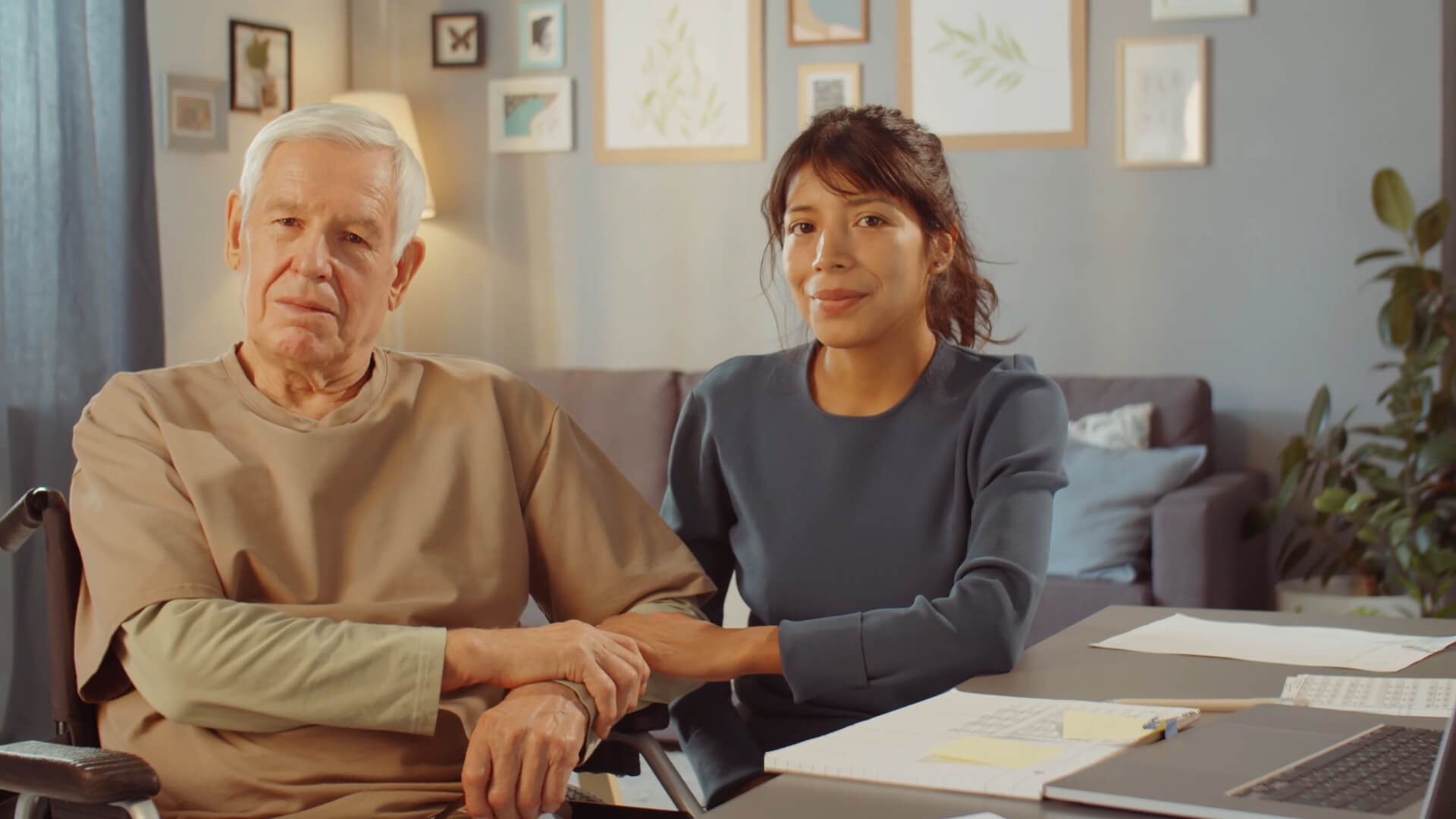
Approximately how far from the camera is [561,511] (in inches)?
64.6

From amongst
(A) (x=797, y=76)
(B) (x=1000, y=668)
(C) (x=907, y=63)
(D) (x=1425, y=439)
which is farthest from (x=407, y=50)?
(B) (x=1000, y=668)

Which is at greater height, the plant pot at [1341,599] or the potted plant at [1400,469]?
the potted plant at [1400,469]

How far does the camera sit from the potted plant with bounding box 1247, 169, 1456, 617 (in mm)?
3598

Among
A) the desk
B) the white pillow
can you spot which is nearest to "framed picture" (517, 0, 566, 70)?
the white pillow

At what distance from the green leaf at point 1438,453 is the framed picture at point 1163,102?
1052 millimetres

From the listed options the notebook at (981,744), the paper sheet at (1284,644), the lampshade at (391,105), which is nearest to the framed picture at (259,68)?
the lampshade at (391,105)

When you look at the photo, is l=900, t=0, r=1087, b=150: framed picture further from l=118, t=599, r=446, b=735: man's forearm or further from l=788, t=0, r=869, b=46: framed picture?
l=118, t=599, r=446, b=735: man's forearm

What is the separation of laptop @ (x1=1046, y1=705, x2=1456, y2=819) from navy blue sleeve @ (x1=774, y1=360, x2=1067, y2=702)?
27 cm

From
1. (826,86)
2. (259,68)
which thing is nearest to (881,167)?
(826,86)

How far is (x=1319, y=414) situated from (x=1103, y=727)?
296cm

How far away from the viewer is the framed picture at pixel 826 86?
4.55 metres

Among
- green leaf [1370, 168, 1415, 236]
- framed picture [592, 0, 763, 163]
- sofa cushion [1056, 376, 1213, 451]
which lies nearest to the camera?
green leaf [1370, 168, 1415, 236]

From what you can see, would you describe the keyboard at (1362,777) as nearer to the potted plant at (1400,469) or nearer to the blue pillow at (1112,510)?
the blue pillow at (1112,510)

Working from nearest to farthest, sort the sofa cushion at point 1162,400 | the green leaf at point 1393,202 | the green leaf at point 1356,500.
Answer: the green leaf at point 1356,500 → the green leaf at point 1393,202 → the sofa cushion at point 1162,400
